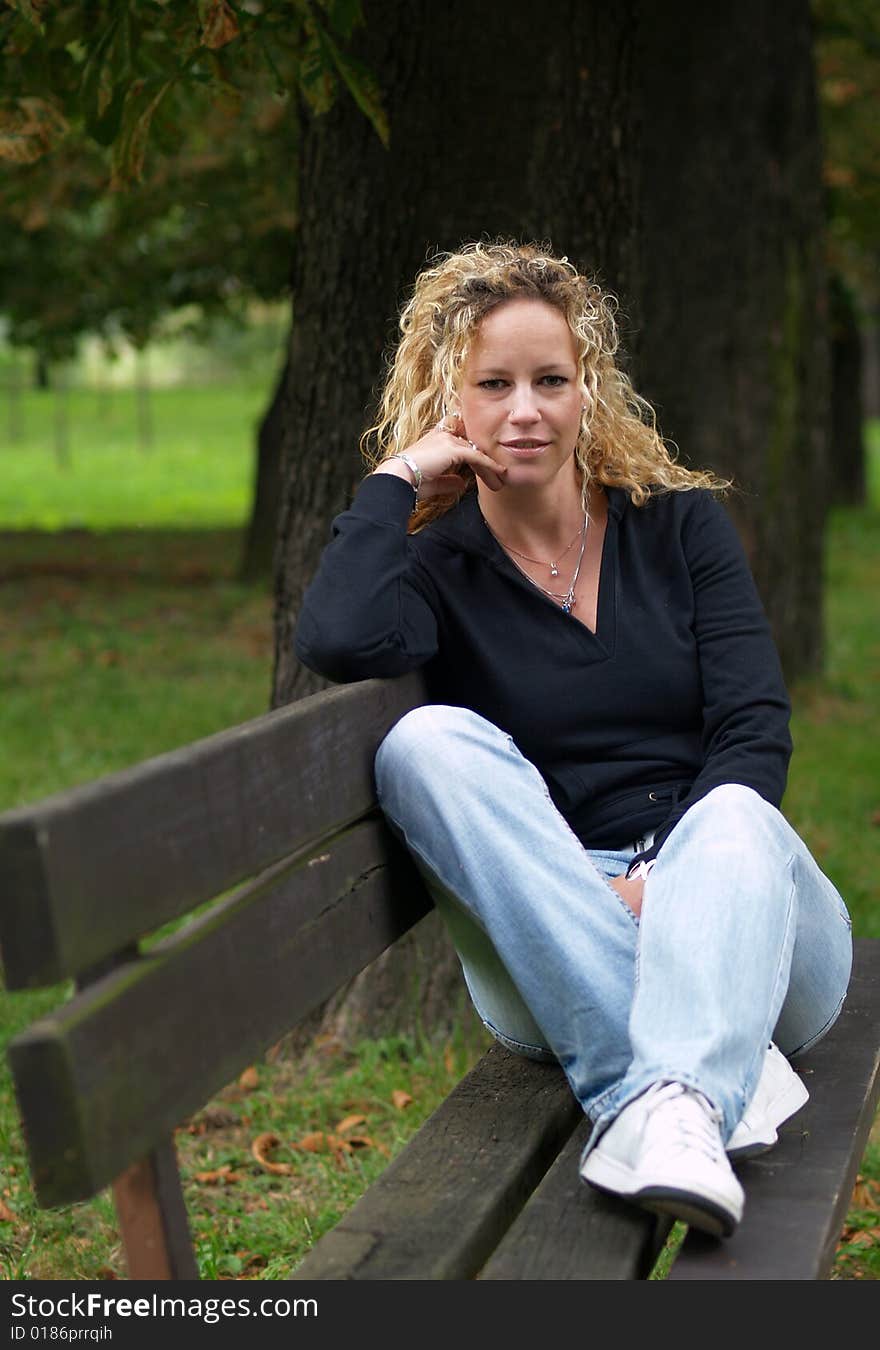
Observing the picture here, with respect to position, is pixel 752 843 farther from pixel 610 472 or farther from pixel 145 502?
pixel 145 502

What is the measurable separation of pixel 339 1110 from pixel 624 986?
1715mm

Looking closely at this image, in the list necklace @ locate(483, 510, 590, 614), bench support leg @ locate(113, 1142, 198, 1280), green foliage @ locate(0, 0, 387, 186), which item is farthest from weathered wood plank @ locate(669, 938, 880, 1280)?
green foliage @ locate(0, 0, 387, 186)

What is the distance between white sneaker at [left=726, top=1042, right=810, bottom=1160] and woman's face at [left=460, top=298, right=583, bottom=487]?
114 centimetres

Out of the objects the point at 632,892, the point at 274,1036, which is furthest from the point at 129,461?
the point at 274,1036

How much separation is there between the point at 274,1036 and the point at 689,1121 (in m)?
0.57

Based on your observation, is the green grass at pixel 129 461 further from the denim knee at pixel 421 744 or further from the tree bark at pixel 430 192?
the denim knee at pixel 421 744

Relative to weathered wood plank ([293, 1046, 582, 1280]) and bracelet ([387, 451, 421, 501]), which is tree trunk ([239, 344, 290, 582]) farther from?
weathered wood plank ([293, 1046, 582, 1280])

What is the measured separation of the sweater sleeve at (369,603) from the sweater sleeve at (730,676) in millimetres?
500

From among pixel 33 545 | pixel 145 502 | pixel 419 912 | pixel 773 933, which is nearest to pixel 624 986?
pixel 773 933

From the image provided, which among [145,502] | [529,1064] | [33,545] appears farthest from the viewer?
[145,502]

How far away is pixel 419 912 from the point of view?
3156 millimetres

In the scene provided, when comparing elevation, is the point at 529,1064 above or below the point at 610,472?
below
